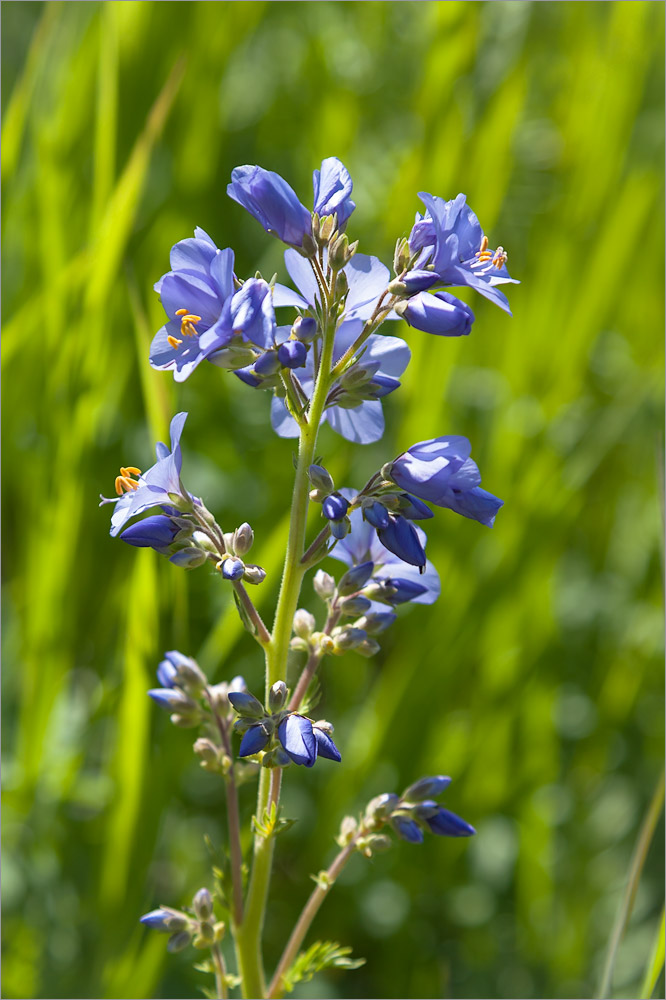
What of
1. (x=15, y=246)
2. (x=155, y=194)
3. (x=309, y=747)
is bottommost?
(x=309, y=747)

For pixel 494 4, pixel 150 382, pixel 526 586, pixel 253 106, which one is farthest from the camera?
pixel 253 106

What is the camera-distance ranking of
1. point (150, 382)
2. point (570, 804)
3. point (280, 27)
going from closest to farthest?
point (150, 382), point (570, 804), point (280, 27)

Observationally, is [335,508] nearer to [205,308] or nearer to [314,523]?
[205,308]

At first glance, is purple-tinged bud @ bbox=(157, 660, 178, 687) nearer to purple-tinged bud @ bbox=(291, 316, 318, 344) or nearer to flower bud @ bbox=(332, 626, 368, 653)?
flower bud @ bbox=(332, 626, 368, 653)

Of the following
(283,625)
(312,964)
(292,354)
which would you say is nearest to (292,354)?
(292,354)

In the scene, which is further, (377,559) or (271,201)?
(377,559)

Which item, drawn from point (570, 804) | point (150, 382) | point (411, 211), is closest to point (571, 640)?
point (570, 804)

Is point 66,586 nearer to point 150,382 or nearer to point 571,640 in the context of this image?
point 150,382
